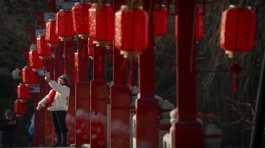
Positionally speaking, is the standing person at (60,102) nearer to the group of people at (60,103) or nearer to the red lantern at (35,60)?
the group of people at (60,103)

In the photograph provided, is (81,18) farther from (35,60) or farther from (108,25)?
(35,60)

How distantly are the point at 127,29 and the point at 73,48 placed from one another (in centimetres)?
1250

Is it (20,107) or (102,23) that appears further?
(20,107)

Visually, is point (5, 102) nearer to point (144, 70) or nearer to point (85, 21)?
point (85, 21)

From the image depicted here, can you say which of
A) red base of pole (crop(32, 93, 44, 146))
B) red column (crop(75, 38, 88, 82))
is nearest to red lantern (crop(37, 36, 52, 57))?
red column (crop(75, 38, 88, 82))

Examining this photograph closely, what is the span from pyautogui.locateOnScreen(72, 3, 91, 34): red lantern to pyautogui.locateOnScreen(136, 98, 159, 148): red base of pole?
2.69 m

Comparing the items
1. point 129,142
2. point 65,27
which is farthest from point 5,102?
point 129,142

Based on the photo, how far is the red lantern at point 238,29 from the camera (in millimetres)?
10555

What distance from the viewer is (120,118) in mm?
15648

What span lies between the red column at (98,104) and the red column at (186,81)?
6.43 meters

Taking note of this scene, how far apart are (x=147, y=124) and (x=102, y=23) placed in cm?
178

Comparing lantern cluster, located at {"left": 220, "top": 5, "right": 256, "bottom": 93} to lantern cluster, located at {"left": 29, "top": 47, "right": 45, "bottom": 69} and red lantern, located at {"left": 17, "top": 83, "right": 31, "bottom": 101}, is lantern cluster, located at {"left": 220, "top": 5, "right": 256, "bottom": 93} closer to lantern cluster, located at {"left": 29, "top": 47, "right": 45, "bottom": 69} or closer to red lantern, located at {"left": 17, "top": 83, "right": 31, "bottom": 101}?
lantern cluster, located at {"left": 29, "top": 47, "right": 45, "bottom": 69}

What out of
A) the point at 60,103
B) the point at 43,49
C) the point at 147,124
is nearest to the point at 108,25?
the point at 147,124

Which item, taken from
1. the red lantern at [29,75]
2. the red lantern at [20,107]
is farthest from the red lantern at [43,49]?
the red lantern at [20,107]
